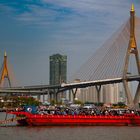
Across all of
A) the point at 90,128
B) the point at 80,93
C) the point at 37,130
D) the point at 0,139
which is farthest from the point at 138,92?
the point at 80,93

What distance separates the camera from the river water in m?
25.5

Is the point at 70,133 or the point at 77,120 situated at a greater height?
the point at 77,120

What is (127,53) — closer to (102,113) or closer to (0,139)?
(102,113)

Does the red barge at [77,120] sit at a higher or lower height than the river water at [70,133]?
higher

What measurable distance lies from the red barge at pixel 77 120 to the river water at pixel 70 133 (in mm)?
738

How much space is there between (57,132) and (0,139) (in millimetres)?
5280

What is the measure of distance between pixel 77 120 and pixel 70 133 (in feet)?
17.2

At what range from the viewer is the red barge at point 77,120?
104 ft

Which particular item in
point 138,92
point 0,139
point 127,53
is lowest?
point 0,139

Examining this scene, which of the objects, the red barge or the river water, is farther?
the red barge

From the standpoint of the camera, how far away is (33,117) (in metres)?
31.5

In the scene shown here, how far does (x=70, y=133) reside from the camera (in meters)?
27.7

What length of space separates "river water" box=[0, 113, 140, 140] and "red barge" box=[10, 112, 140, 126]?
74 cm

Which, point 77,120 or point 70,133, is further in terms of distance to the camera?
point 77,120
